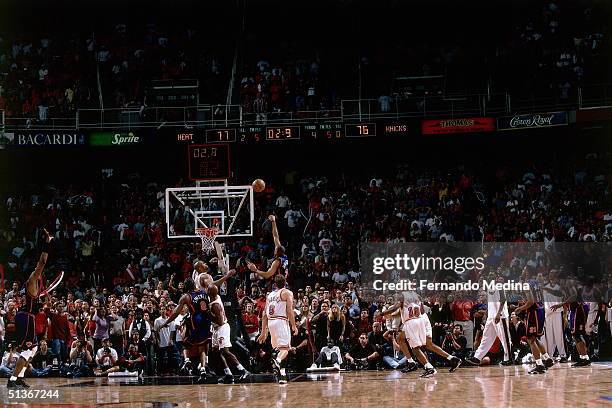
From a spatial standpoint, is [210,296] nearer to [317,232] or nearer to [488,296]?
[488,296]

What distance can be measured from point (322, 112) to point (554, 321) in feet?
33.6

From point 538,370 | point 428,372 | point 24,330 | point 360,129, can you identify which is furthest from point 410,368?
point 360,129

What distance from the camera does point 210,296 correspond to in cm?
1361

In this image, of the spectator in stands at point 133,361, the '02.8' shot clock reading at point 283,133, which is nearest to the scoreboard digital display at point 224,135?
the '02.8' shot clock reading at point 283,133

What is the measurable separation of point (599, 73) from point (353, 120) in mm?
6822

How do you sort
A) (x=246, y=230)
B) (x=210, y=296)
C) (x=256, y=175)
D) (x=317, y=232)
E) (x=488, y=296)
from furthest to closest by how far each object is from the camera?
(x=256, y=175) → (x=317, y=232) → (x=246, y=230) → (x=488, y=296) → (x=210, y=296)

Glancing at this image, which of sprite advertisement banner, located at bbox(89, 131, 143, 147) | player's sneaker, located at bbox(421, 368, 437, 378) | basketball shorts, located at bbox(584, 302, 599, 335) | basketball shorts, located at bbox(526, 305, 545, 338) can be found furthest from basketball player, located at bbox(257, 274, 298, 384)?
sprite advertisement banner, located at bbox(89, 131, 143, 147)

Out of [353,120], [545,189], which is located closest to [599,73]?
[545,189]

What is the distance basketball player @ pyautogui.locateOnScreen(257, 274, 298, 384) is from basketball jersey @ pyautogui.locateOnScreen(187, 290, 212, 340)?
0.91 m

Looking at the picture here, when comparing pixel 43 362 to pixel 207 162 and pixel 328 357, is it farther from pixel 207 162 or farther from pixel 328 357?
pixel 328 357

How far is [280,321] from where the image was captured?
13.5 meters

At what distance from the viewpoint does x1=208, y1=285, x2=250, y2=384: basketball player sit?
1363 centimetres

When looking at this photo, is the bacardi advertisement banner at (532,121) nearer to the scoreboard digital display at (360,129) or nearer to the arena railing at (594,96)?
the arena railing at (594,96)

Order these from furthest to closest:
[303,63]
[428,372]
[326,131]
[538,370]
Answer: [303,63], [326,131], [538,370], [428,372]
